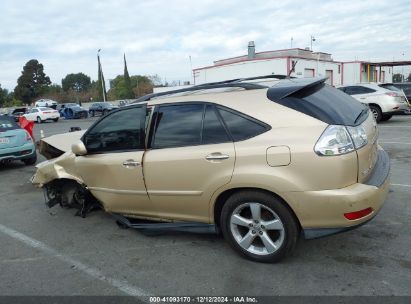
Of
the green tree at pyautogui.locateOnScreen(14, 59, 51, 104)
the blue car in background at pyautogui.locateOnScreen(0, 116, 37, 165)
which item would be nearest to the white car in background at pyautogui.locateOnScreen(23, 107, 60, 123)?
the blue car in background at pyautogui.locateOnScreen(0, 116, 37, 165)

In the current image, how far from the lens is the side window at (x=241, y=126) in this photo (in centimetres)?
359

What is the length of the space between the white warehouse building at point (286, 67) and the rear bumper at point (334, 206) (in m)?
32.8

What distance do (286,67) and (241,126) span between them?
35.1 metres

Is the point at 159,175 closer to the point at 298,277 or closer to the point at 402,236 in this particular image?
the point at 298,277

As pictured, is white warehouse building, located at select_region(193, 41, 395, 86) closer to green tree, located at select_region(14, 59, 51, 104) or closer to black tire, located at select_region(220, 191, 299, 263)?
black tire, located at select_region(220, 191, 299, 263)

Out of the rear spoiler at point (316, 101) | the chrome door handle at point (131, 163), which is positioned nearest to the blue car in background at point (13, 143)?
the chrome door handle at point (131, 163)

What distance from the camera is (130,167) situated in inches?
169

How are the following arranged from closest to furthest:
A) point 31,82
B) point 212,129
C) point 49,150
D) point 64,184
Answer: point 212,129 → point 64,184 → point 49,150 → point 31,82

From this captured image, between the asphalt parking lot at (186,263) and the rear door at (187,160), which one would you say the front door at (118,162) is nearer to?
the rear door at (187,160)

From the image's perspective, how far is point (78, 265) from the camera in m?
4.05

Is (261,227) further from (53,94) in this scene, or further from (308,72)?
(53,94)

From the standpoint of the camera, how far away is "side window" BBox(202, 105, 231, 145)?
3754 mm

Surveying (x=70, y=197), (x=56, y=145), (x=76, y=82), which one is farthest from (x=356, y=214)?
(x=76, y=82)

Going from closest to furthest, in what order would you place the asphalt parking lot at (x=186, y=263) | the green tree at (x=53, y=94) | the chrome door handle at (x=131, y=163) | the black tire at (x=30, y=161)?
the asphalt parking lot at (x=186, y=263) < the chrome door handle at (x=131, y=163) < the black tire at (x=30, y=161) < the green tree at (x=53, y=94)
